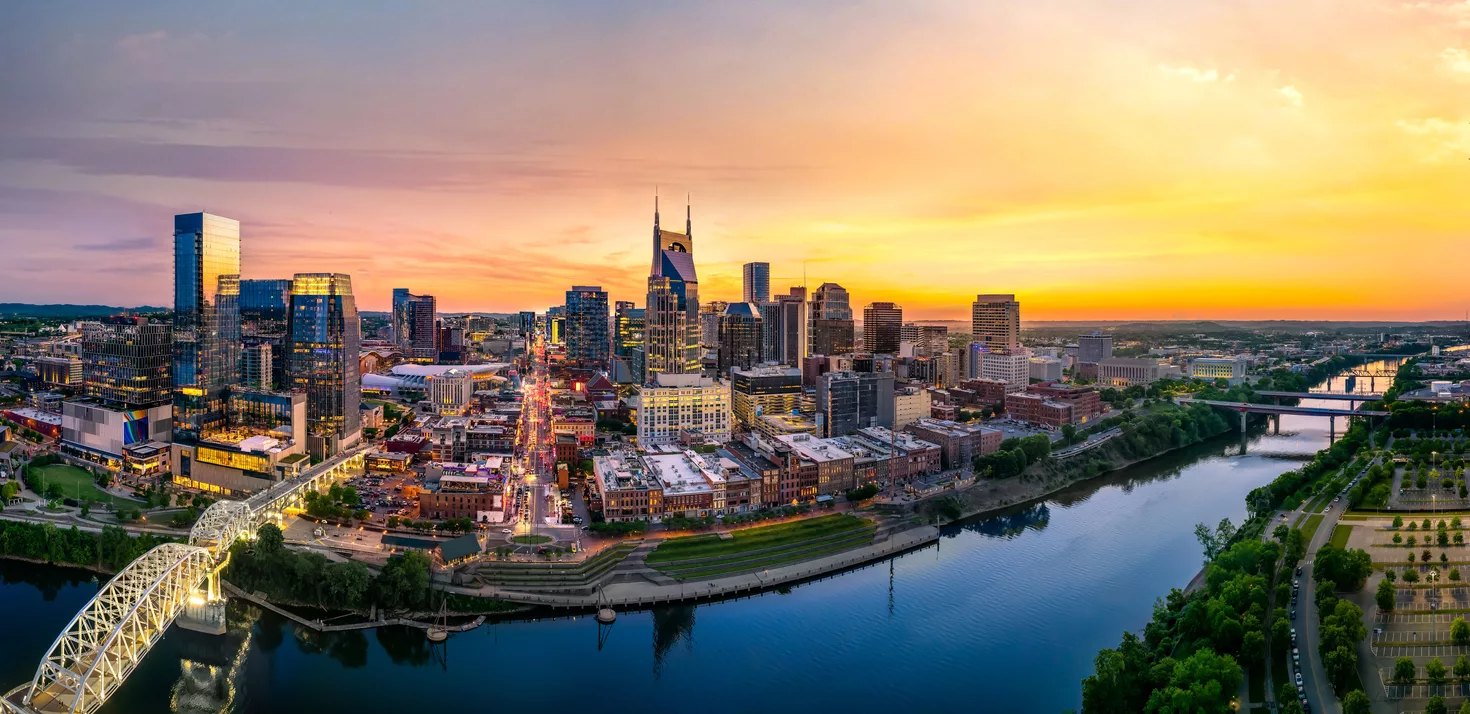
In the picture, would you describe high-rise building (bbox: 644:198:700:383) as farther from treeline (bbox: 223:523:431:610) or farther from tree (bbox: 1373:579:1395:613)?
tree (bbox: 1373:579:1395:613)

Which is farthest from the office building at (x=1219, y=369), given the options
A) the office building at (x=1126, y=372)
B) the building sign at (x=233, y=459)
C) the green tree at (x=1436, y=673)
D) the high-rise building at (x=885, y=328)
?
the building sign at (x=233, y=459)

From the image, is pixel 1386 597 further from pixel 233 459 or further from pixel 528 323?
pixel 528 323

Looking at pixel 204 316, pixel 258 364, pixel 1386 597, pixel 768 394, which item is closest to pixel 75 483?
pixel 204 316

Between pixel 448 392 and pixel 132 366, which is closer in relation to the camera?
pixel 132 366

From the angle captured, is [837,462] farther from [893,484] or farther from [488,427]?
[488,427]

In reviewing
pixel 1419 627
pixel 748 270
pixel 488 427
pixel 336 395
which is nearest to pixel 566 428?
pixel 488 427

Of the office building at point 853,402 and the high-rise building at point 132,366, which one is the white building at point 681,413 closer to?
the office building at point 853,402

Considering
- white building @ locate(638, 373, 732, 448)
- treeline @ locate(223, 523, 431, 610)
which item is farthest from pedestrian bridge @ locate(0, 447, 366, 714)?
white building @ locate(638, 373, 732, 448)
